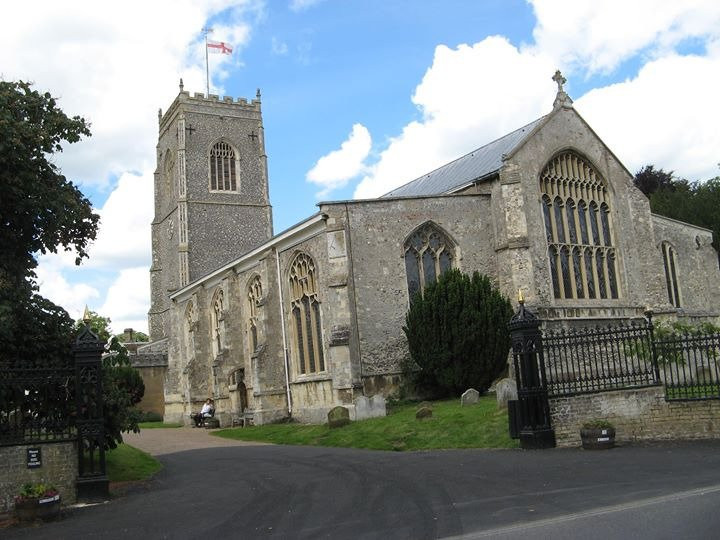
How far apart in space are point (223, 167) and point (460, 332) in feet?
132

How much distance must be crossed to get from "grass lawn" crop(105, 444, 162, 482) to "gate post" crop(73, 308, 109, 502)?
2.54 m

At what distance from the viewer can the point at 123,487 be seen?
1339cm

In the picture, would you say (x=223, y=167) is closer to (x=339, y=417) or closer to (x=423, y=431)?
(x=339, y=417)

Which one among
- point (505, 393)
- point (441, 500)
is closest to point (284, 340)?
point (505, 393)

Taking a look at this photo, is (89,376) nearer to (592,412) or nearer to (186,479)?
(186,479)

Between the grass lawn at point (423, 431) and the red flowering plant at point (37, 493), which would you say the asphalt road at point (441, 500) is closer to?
the red flowering plant at point (37, 493)

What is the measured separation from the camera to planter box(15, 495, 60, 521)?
10438mm

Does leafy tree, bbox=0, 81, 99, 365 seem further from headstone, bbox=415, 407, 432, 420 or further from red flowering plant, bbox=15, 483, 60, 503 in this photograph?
headstone, bbox=415, 407, 432, 420

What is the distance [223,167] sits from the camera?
58250 millimetres

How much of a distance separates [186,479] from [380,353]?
10.5 metres

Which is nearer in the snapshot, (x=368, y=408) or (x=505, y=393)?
(x=505, y=393)

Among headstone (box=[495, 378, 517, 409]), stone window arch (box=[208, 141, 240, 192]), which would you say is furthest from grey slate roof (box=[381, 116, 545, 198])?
stone window arch (box=[208, 141, 240, 192])

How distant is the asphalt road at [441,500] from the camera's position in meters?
7.57

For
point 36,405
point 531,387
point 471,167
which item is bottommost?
point 531,387
